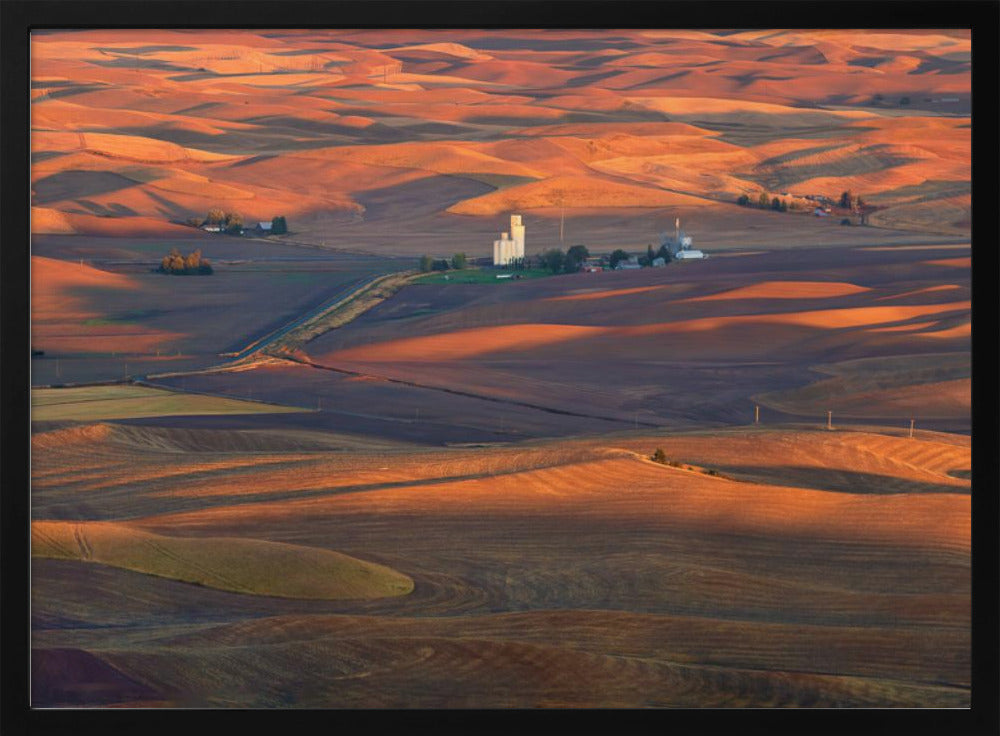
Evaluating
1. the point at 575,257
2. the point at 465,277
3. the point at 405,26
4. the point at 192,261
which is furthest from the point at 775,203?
the point at 192,261

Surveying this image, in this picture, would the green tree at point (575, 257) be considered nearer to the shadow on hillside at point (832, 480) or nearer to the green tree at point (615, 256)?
the green tree at point (615, 256)

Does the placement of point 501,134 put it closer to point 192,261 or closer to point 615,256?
point 615,256

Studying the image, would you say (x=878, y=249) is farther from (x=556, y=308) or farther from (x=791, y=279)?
(x=556, y=308)

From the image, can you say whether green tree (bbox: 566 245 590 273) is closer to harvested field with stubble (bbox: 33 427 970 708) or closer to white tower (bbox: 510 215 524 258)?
white tower (bbox: 510 215 524 258)

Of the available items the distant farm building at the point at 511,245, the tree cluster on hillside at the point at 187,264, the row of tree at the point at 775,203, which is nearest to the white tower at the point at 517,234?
the distant farm building at the point at 511,245
